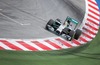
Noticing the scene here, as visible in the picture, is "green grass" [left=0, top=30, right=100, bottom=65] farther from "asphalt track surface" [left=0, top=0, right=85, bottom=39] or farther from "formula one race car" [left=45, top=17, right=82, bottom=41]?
"asphalt track surface" [left=0, top=0, right=85, bottom=39]

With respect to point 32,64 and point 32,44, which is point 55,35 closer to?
point 32,44

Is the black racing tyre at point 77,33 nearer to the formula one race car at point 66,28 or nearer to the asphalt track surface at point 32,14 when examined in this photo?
the formula one race car at point 66,28

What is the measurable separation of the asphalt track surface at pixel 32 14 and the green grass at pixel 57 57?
3.29ft

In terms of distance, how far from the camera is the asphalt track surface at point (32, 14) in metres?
9.11

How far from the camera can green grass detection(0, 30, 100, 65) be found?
25.3 ft

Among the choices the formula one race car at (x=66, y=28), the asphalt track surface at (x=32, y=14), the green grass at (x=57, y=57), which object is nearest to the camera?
the green grass at (x=57, y=57)

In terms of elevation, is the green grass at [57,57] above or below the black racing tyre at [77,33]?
below

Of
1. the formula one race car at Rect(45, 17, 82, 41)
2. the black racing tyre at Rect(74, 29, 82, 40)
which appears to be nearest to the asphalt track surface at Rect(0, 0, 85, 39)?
the formula one race car at Rect(45, 17, 82, 41)

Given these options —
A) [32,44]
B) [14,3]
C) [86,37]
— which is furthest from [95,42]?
[14,3]

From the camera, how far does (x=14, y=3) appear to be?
34.8ft

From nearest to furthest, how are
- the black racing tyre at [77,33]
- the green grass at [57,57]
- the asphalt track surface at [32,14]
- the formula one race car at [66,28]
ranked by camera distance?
the green grass at [57,57] < the asphalt track surface at [32,14] < the formula one race car at [66,28] < the black racing tyre at [77,33]

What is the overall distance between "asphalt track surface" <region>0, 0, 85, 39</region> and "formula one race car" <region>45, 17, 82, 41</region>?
0.94ft

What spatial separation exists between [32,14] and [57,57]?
271 cm

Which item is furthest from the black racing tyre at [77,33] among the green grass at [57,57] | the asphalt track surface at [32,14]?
the asphalt track surface at [32,14]
